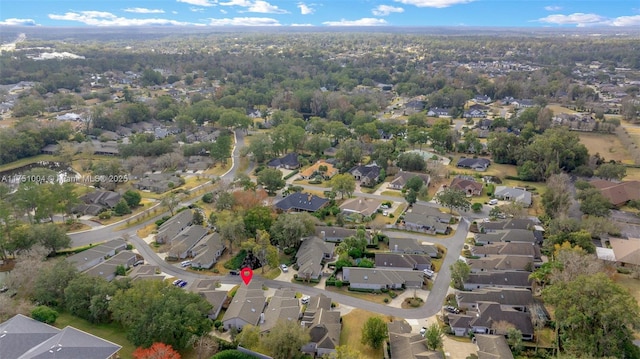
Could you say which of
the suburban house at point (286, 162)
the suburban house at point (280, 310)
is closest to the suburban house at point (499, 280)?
the suburban house at point (280, 310)

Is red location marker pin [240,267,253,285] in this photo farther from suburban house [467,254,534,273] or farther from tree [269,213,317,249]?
suburban house [467,254,534,273]

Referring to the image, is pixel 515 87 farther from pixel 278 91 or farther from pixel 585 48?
pixel 585 48

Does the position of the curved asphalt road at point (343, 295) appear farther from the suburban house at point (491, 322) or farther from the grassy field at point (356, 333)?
the suburban house at point (491, 322)

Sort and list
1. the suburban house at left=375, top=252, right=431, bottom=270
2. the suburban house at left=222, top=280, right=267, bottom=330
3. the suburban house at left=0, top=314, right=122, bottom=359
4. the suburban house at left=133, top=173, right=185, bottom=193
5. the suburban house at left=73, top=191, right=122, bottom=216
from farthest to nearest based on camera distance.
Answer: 1. the suburban house at left=133, top=173, right=185, bottom=193
2. the suburban house at left=73, top=191, right=122, bottom=216
3. the suburban house at left=375, top=252, right=431, bottom=270
4. the suburban house at left=222, top=280, right=267, bottom=330
5. the suburban house at left=0, top=314, right=122, bottom=359

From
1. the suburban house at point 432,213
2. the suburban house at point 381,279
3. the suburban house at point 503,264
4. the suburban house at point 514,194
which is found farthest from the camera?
the suburban house at point 514,194

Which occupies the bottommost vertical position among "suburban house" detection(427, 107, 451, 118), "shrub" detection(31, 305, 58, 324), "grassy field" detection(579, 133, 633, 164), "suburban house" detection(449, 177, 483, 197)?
"shrub" detection(31, 305, 58, 324)

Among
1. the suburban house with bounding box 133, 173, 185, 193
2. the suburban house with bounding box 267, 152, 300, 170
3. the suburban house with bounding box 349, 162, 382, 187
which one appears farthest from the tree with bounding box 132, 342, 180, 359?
the suburban house with bounding box 267, 152, 300, 170

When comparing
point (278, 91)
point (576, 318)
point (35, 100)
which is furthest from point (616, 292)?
point (35, 100)
